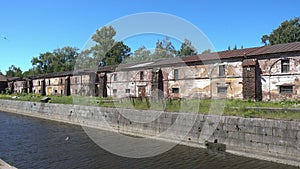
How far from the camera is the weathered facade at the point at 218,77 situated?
2284cm

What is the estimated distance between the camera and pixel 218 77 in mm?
26609

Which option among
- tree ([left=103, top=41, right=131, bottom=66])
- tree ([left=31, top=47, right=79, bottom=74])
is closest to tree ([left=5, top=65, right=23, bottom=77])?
tree ([left=31, top=47, right=79, bottom=74])

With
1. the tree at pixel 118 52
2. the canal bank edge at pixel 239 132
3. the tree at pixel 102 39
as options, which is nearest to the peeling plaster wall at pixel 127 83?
the canal bank edge at pixel 239 132

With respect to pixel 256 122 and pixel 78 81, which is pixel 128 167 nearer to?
pixel 256 122

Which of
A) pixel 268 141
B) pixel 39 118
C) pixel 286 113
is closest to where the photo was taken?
pixel 268 141

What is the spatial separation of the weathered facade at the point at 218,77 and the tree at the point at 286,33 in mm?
33953

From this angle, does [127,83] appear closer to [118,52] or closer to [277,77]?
[277,77]

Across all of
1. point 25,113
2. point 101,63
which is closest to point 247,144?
point 25,113

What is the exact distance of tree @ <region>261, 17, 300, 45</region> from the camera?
181 feet

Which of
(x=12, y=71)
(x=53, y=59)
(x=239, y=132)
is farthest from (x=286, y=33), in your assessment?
(x=12, y=71)

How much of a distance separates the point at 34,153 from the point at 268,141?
11.7 m

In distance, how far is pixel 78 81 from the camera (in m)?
44.5

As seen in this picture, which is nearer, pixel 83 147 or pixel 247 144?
pixel 247 144

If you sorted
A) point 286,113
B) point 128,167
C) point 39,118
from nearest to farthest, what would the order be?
point 128,167 → point 286,113 → point 39,118
